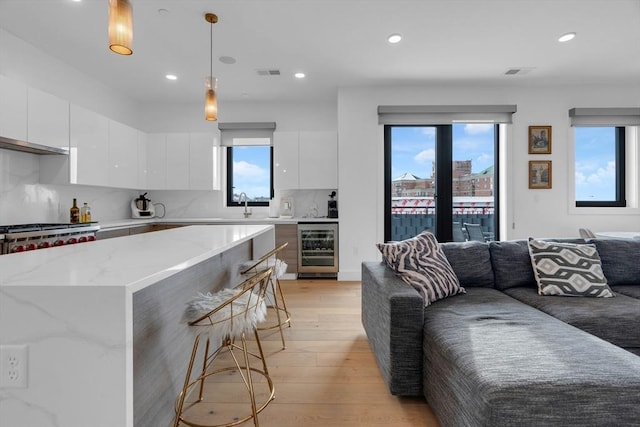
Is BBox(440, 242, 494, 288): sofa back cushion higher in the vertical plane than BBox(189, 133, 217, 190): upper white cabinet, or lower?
lower

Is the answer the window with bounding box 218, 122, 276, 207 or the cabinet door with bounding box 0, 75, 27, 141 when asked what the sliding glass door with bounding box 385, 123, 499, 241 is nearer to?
the window with bounding box 218, 122, 276, 207

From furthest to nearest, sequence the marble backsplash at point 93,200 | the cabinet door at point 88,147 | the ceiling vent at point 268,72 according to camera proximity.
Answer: the ceiling vent at point 268,72 < the cabinet door at point 88,147 < the marble backsplash at point 93,200

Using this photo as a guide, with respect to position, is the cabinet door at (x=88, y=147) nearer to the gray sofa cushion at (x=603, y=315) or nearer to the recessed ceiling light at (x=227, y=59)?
the recessed ceiling light at (x=227, y=59)

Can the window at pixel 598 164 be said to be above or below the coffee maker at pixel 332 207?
above

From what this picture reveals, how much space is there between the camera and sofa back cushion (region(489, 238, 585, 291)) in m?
2.35

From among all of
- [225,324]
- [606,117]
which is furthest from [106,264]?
[606,117]

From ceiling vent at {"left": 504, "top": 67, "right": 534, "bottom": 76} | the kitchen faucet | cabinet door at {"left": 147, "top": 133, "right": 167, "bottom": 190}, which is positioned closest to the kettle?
cabinet door at {"left": 147, "top": 133, "right": 167, "bottom": 190}

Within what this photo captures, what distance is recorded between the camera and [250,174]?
523 centimetres

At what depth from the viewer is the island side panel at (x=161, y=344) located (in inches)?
51.3

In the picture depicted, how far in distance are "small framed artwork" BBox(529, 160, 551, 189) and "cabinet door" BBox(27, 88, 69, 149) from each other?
5652 millimetres

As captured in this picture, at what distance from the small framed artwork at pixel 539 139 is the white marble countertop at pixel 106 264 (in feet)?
14.9

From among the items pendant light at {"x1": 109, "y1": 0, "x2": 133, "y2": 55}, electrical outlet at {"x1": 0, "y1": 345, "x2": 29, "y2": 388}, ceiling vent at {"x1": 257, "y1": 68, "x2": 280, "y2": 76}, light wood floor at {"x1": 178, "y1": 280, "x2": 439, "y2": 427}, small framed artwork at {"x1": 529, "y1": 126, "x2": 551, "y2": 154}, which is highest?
ceiling vent at {"x1": 257, "y1": 68, "x2": 280, "y2": 76}

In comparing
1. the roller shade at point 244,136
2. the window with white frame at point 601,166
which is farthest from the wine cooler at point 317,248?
the window with white frame at point 601,166

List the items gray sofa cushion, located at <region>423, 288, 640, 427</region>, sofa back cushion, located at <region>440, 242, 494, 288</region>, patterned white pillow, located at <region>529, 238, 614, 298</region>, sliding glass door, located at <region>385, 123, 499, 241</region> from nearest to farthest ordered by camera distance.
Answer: gray sofa cushion, located at <region>423, 288, 640, 427</region> < patterned white pillow, located at <region>529, 238, 614, 298</region> < sofa back cushion, located at <region>440, 242, 494, 288</region> < sliding glass door, located at <region>385, 123, 499, 241</region>
